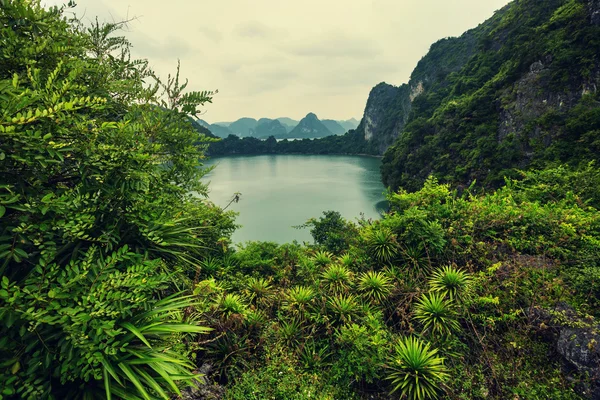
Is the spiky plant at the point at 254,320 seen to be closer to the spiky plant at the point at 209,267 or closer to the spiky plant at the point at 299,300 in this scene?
the spiky plant at the point at 299,300

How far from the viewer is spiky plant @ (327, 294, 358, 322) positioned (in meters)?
3.93

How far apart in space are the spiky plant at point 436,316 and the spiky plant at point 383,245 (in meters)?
1.09

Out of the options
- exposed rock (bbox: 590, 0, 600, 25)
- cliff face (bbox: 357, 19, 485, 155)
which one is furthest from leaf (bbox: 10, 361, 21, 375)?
cliff face (bbox: 357, 19, 485, 155)

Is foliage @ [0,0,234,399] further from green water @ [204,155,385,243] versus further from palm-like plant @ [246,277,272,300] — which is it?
green water @ [204,155,385,243]

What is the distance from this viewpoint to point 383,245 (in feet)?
16.2

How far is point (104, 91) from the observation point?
283 cm

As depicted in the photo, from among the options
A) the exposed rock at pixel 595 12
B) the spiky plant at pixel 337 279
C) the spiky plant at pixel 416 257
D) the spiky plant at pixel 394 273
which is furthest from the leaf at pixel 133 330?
the exposed rock at pixel 595 12

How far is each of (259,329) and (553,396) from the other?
3.65 m

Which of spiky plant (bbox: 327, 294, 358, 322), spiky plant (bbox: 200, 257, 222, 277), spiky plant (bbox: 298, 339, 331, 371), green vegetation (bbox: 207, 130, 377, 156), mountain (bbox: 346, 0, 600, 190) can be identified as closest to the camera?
spiky plant (bbox: 298, 339, 331, 371)

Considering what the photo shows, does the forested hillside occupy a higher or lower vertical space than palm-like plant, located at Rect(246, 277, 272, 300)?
higher

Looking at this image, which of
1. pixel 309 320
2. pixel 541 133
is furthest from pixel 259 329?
pixel 541 133

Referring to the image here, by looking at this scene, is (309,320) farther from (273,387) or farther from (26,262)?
(26,262)

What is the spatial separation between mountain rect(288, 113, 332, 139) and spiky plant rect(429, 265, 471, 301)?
179 m

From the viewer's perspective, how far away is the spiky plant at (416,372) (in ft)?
9.84
